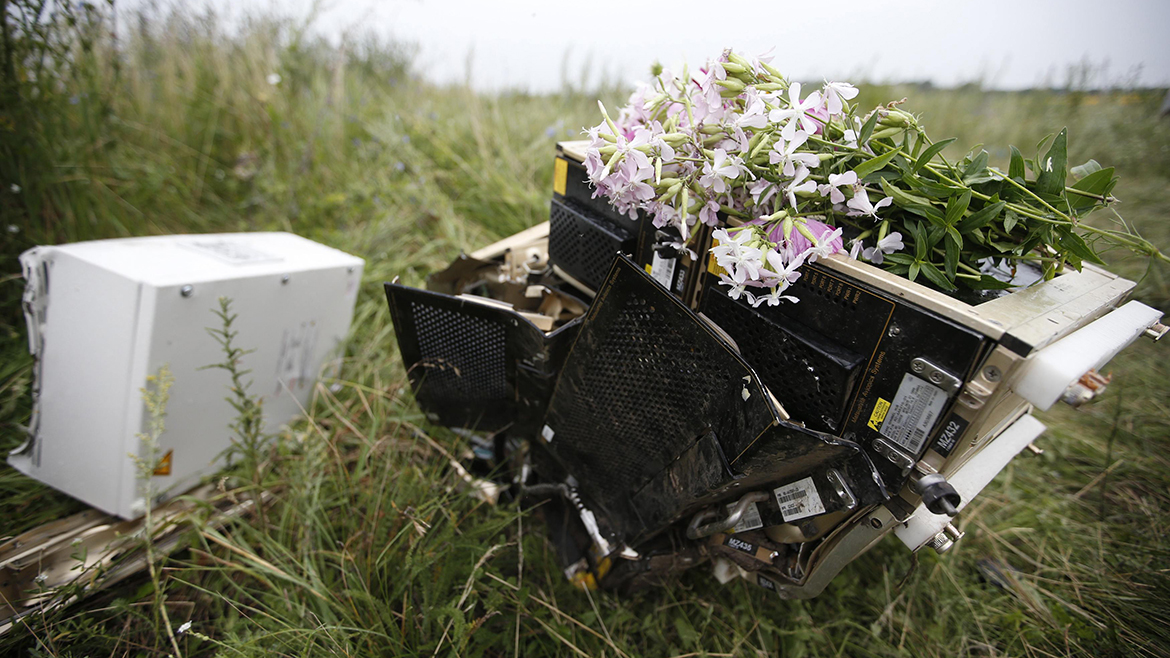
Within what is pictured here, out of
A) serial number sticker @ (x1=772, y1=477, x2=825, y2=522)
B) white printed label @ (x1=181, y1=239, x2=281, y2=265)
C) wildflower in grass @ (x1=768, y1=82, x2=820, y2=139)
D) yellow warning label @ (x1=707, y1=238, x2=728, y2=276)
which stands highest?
wildflower in grass @ (x1=768, y1=82, x2=820, y2=139)

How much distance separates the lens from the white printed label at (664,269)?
1.33 metres

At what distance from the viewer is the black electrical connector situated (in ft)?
2.90

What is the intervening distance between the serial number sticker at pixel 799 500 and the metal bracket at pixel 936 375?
0.31 m

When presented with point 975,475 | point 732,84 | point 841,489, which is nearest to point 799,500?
point 841,489

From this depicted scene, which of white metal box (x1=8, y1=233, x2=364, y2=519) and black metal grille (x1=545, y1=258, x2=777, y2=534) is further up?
black metal grille (x1=545, y1=258, x2=777, y2=534)

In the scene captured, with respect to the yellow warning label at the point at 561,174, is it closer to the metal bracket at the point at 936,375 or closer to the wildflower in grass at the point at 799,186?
the wildflower in grass at the point at 799,186

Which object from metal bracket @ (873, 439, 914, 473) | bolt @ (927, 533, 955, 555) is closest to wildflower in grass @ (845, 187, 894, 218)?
metal bracket @ (873, 439, 914, 473)

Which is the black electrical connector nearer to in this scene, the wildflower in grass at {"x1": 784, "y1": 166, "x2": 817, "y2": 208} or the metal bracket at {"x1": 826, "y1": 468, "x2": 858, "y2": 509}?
the metal bracket at {"x1": 826, "y1": 468, "x2": 858, "y2": 509}

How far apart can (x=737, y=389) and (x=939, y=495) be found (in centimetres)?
37

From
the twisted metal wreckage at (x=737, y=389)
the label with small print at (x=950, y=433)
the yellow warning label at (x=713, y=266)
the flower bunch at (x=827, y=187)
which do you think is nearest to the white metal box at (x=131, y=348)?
the twisted metal wreckage at (x=737, y=389)

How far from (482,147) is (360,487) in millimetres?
2308

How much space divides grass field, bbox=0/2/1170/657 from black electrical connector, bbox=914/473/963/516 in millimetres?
440

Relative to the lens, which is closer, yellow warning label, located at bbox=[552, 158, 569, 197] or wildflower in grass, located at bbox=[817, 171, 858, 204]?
wildflower in grass, located at bbox=[817, 171, 858, 204]

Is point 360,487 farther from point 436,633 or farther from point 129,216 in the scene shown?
point 129,216
